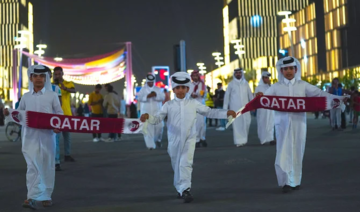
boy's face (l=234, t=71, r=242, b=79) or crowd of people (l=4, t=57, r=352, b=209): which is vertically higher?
boy's face (l=234, t=71, r=242, b=79)

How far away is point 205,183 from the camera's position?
10.4 m

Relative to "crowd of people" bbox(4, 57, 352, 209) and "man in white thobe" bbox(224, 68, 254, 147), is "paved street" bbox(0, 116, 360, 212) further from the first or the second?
"man in white thobe" bbox(224, 68, 254, 147)

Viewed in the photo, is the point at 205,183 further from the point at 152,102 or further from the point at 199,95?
the point at 152,102

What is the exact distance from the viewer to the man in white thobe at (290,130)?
9375 millimetres

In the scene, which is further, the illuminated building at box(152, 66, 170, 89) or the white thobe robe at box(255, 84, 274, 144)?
the illuminated building at box(152, 66, 170, 89)

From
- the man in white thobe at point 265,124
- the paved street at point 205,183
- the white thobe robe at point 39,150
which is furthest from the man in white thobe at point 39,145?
the man in white thobe at point 265,124

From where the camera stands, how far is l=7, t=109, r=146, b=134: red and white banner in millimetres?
8750

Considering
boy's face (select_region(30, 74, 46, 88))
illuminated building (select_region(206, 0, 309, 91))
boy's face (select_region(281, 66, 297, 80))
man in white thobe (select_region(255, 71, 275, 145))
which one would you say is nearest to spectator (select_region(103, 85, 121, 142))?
man in white thobe (select_region(255, 71, 275, 145))

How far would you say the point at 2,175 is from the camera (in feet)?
40.7

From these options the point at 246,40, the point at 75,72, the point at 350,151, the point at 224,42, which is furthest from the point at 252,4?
the point at 350,151

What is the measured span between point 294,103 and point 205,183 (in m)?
1.84

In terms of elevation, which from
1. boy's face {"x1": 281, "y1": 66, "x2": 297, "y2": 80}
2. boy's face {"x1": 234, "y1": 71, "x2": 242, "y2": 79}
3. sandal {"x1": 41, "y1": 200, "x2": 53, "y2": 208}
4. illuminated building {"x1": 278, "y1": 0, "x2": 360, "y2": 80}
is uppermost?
illuminated building {"x1": 278, "y1": 0, "x2": 360, "y2": 80}

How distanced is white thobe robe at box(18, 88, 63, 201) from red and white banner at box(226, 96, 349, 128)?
Result: 2414mm

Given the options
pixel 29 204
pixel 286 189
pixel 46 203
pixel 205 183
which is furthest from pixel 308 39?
pixel 29 204
